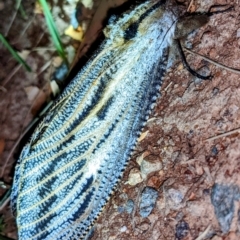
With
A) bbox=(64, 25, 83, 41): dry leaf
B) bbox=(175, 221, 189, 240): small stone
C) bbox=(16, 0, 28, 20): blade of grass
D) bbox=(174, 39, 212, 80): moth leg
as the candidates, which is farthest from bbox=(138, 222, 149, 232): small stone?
bbox=(16, 0, 28, 20): blade of grass

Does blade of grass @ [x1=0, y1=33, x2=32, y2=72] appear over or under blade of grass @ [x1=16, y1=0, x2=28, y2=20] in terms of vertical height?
under

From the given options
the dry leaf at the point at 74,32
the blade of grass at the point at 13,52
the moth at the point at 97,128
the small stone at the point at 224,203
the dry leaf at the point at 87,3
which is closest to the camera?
the small stone at the point at 224,203

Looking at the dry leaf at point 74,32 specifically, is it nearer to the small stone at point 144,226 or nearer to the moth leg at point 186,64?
the moth leg at point 186,64

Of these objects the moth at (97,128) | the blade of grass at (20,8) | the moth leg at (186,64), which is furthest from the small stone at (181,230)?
the blade of grass at (20,8)

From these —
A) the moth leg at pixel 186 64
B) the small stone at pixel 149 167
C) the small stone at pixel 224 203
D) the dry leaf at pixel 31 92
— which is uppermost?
the moth leg at pixel 186 64

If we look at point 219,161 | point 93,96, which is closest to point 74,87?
point 93,96

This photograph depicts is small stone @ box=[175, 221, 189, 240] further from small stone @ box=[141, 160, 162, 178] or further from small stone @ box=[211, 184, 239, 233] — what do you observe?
small stone @ box=[141, 160, 162, 178]
